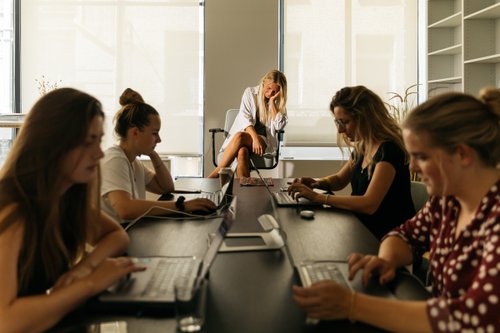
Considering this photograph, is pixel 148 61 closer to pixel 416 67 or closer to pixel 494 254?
pixel 416 67

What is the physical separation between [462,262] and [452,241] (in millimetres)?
120

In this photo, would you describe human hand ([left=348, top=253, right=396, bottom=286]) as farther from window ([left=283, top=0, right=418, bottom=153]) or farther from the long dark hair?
window ([left=283, top=0, right=418, bottom=153])

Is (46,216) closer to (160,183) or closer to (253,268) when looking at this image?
(253,268)

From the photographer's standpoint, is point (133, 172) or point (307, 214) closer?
point (307, 214)

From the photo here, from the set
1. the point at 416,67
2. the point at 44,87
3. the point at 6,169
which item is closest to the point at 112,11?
the point at 44,87

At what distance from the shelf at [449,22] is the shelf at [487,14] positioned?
23cm

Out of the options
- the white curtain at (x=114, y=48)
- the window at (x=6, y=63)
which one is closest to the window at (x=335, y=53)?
the white curtain at (x=114, y=48)

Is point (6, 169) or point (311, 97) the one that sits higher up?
point (311, 97)

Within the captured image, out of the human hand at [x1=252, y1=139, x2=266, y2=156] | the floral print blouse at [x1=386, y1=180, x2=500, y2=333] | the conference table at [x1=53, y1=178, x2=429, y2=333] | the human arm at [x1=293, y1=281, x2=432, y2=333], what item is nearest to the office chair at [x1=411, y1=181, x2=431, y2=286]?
the conference table at [x1=53, y1=178, x2=429, y2=333]

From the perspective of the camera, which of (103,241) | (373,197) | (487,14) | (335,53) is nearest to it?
(103,241)

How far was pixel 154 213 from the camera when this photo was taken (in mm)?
2031

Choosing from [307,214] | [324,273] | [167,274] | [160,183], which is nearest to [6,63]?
[160,183]

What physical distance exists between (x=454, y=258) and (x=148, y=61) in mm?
5222

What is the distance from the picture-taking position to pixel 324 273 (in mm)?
1168
